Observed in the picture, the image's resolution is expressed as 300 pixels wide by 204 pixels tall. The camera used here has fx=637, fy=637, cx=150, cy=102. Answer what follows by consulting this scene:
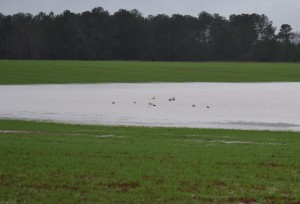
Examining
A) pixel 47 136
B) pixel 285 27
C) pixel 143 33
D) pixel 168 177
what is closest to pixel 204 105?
pixel 47 136

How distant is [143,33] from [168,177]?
497 ft

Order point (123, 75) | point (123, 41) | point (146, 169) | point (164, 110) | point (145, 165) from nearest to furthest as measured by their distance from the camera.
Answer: point (146, 169)
point (145, 165)
point (164, 110)
point (123, 75)
point (123, 41)

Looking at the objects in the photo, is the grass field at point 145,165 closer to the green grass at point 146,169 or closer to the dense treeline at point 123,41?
the green grass at point 146,169

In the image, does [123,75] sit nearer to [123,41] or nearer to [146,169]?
[146,169]

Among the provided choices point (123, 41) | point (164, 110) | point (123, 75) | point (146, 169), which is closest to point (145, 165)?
point (146, 169)

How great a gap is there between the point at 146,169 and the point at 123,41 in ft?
483

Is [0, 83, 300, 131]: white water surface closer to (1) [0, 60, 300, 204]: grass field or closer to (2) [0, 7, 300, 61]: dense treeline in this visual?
(1) [0, 60, 300, 204]: grass field

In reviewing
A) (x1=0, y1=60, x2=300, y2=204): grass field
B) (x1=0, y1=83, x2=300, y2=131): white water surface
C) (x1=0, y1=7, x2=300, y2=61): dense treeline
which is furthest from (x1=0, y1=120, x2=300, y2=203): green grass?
(x1=0, y1=7, x2=300, y2=61): dense treeline

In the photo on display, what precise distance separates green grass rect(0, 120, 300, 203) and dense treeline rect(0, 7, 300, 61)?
133 metres

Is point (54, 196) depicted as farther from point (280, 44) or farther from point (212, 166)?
point (280, 44)

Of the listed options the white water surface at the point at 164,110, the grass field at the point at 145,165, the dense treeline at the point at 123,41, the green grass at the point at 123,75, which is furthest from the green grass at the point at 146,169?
the dense treeline at the point at 123,41

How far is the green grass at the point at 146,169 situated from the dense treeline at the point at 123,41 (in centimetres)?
13348

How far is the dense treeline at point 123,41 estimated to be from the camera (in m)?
154

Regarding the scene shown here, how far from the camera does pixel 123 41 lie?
15962 centimetres
